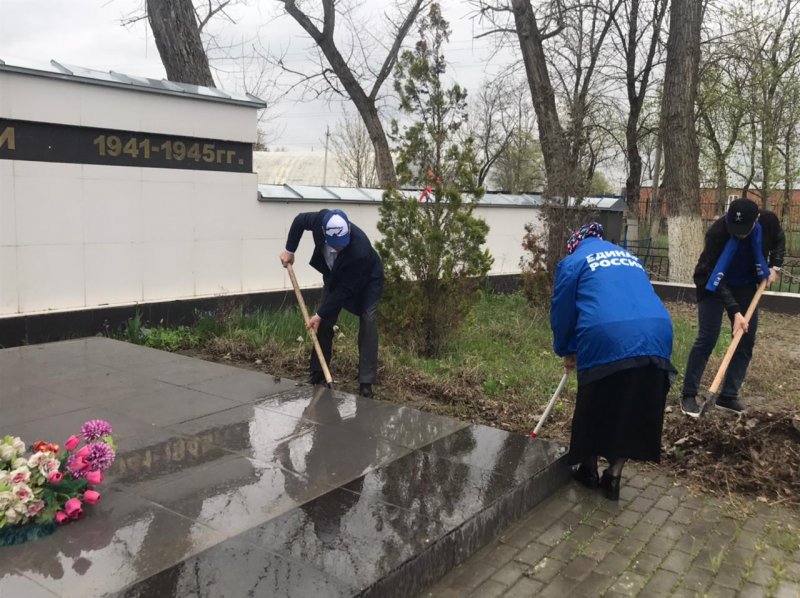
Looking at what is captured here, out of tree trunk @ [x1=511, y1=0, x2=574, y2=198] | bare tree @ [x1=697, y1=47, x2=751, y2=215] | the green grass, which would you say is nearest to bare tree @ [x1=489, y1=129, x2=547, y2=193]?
bare tree @ [x1=697, y1=47, x2=751, y2=215]

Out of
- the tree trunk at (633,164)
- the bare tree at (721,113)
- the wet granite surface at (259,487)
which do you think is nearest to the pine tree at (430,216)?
the wet granite surface at (259,487)

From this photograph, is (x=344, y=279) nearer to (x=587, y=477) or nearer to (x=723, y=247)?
(x=587, y=477)

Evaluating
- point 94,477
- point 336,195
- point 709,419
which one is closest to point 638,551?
point 709,419

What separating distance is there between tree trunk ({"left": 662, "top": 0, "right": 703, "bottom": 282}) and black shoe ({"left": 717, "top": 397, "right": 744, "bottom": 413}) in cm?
690

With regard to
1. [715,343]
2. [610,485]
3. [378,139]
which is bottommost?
[610,485]

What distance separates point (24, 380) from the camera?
507 cm

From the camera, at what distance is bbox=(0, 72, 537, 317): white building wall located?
20.6 ft

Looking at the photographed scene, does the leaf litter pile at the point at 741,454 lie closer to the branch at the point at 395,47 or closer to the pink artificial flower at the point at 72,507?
the pink artificial flower at the point at 72,507

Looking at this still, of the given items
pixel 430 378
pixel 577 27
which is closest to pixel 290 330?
pixel 430 378

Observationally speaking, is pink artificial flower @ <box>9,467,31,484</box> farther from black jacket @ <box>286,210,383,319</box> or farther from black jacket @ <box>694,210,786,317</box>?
black jacket @ <box>694,210,786,317</box>

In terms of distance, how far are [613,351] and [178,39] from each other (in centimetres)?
904

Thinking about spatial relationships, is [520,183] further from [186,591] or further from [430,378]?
[186,591]

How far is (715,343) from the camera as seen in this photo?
5340 mm

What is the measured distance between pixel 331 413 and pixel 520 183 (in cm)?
3037
